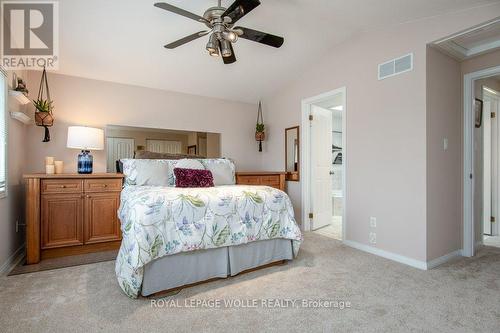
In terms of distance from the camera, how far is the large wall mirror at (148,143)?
3715mm

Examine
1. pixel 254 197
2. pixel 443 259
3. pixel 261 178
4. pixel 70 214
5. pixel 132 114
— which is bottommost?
pixel 443 259

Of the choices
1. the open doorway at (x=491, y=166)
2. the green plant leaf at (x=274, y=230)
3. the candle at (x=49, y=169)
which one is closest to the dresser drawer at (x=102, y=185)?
the candle at (x=49, y=169)

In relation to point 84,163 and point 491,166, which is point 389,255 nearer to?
point 491,166

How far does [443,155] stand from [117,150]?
13.7 ft

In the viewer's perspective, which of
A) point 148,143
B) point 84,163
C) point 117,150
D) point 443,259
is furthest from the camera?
A: point 148,143

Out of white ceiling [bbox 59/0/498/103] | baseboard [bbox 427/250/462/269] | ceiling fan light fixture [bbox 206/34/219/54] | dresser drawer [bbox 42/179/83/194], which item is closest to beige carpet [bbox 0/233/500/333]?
baseboard [bbox 427/250/462/269]

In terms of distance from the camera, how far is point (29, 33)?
2709 millimetres

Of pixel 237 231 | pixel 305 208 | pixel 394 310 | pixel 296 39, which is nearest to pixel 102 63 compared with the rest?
pixel 296 39

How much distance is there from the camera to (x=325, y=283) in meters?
2.30

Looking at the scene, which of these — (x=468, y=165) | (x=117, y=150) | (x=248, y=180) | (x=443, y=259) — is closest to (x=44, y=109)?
(x=117, y=150)

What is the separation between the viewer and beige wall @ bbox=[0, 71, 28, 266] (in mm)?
2533

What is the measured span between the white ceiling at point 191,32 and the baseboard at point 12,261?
7.40ft

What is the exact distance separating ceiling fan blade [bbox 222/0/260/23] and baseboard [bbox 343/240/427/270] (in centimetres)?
289

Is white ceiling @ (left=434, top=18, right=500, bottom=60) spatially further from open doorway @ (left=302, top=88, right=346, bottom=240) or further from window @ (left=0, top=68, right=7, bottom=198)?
window @ (left=0, top=68, right=7, bottom=198)
